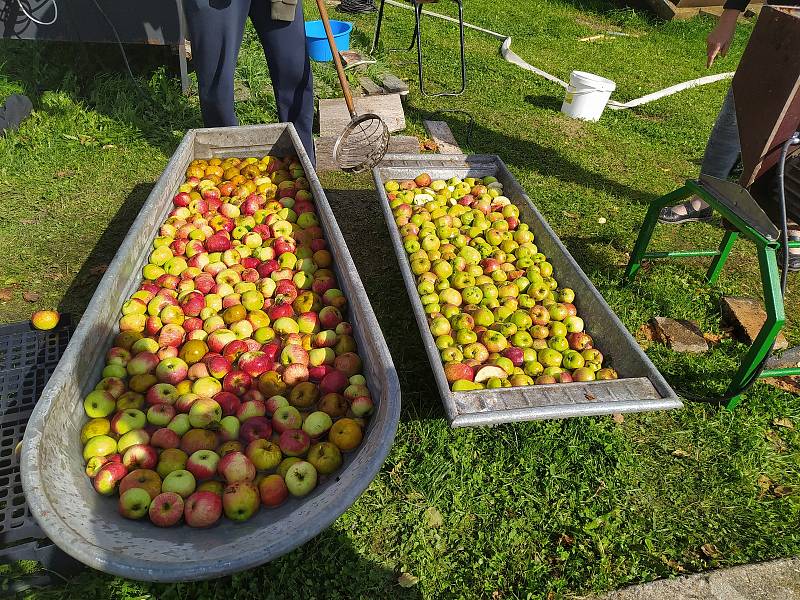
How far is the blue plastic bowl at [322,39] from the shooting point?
6.86 m

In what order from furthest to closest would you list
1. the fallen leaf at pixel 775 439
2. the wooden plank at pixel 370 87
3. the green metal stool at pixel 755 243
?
the wooden plank at pixel 370 87
the fallen leaf at pixel 775 439
the green metal stool at pixel 755 243

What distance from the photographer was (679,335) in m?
3.62

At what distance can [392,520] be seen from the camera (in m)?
2.56

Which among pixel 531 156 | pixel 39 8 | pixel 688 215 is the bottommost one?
pixel 531 156

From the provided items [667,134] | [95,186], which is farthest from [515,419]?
[667,134]

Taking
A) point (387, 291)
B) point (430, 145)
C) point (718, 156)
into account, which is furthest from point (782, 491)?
point (430, 145)

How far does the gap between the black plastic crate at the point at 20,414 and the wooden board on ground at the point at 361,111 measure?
352cm

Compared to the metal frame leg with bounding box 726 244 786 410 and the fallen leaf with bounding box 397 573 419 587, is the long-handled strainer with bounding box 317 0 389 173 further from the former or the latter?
the fallen leaf with bounding box 397 573 419 587

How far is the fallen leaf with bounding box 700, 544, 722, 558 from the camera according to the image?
2.50m

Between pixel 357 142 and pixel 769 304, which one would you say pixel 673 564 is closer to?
pixel 769 304

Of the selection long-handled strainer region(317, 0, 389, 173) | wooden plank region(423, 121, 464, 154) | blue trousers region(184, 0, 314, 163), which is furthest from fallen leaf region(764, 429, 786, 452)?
blue trousers region(184, 0, 314, 163)

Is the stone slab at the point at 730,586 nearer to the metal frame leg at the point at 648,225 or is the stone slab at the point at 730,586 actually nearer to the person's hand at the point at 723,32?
the metal frame leg at the point at 648,225

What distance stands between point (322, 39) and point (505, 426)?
19.3 ft

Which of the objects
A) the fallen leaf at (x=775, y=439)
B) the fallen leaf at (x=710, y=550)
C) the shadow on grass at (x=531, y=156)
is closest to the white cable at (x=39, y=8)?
the shadow on grass at (x=531, y=156)
